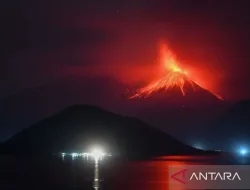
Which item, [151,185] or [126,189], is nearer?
[126,189]

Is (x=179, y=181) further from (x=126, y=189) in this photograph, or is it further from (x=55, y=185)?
(x=55, y=185)

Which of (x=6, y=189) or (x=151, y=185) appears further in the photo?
(x=151, y=185)

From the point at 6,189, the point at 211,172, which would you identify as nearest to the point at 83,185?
the point at 6,189

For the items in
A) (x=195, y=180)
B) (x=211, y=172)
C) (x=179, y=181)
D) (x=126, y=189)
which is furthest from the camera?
(x=211, y=172)

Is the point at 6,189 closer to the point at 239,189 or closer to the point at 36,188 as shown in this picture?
the point at 36,188

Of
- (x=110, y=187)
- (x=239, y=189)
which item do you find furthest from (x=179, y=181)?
(x=239, y=189)

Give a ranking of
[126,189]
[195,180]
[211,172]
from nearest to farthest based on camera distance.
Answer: [126,189] < [195,180] < [211,172]

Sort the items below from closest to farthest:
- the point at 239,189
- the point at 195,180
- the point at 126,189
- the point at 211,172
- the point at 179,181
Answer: the point at 239,189
the point at 126,189
the point at 179,181
the point at 195,180
the point at 211,172

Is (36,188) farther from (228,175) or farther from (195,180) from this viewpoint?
(228,175)

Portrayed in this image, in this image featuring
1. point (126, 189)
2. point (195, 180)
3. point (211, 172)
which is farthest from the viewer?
point (211, 172)
